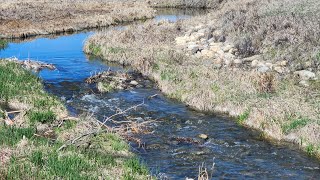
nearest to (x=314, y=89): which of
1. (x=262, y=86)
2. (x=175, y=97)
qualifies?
(x=262, y=86)

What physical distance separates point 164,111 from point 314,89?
739 centimetres

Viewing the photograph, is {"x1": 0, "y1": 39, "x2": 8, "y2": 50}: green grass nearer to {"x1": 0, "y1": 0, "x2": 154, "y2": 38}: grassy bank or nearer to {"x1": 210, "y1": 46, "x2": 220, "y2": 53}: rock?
{"x1": 0, "y1": 0, "x2": 154, "y2": 38}: grassy bank

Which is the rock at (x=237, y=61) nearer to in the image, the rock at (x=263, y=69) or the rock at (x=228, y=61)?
the rock at (x=228, y=61)

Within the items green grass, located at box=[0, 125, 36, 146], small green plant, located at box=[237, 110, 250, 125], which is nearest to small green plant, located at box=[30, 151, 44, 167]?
green grass, located at box=[0, 125, 36, 146]

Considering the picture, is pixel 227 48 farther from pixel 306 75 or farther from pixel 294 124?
pixel 294 124

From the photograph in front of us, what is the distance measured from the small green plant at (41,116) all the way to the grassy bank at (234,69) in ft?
22.7

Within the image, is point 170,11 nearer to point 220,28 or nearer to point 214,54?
point 220,28

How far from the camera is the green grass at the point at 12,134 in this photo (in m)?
13.1

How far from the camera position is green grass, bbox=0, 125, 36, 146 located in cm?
1306

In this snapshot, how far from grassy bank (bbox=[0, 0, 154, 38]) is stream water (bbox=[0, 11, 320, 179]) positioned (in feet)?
51.5

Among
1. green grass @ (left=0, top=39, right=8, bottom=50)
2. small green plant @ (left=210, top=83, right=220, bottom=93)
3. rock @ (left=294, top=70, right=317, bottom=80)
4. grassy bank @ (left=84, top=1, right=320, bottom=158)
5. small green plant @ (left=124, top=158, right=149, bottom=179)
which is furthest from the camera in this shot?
green grass @ (left=0, top=39, right=8, bottom=50)

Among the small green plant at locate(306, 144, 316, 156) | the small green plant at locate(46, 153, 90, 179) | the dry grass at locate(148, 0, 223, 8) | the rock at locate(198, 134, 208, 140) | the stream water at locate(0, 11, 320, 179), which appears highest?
the dry grass at locate(148, 0, 223, 8)

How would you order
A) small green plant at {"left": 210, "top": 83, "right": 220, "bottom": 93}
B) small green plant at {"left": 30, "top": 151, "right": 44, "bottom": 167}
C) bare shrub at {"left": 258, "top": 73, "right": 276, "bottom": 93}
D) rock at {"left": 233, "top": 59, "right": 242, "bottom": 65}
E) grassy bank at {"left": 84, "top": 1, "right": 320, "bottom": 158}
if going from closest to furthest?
1. small green plant at {"left": 30, "top": 151, "right": 44, "bottom": 167}
2. grassy bank at {"left": 84, "top": 1, "right": 320, "bottom": 158}
3. bare shrub at {"left": 258, "top": 73, "right": 276, "bottom": 93}
4. small green plant at {"left": 210, "top": 83, "right": 220, "bottom": 93}
5. rock at {"left": 233, "top": 59, "right": 242, "bottom": 65}

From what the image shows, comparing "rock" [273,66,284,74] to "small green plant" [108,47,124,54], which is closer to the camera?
"rock" [273,66,284,74]
